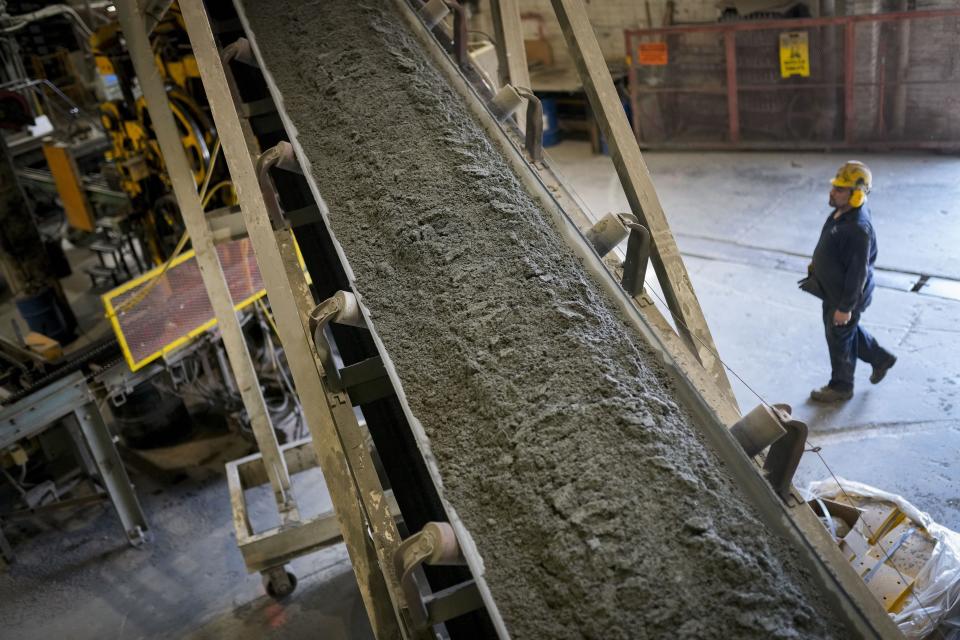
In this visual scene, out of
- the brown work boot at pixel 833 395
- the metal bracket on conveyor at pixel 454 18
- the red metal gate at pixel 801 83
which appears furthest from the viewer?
the red metal gate at pixel 801 83

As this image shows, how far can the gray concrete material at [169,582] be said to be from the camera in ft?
13.7

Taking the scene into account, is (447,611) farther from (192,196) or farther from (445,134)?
(192,196)

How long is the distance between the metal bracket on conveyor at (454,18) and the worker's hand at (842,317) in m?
2.58

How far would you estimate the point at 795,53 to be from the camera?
25.7 ft

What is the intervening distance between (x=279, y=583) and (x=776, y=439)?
3.07 m

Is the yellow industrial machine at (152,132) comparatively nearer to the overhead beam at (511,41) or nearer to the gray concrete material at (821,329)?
the overhead beam at (511,41)

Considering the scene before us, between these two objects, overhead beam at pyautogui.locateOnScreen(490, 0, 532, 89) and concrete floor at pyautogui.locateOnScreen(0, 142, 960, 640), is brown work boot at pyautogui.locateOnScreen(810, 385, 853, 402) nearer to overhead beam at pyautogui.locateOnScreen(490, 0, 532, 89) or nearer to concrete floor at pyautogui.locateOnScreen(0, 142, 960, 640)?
concrete floor at pyautogui.locateOnScreen(0, 142, 960, 640)

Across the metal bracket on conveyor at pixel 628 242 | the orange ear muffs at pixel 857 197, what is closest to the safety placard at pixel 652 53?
the orange ear muffs at pixel 857 197

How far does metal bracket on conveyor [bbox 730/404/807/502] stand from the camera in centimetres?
181

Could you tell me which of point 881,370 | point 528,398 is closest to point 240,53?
point 528,398

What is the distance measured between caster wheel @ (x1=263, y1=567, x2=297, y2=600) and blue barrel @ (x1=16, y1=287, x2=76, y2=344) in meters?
4.21

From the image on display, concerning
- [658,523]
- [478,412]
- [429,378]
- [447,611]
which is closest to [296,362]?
[429,378]

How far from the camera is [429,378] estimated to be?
2148 mm

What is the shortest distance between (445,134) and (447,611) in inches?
61.6
